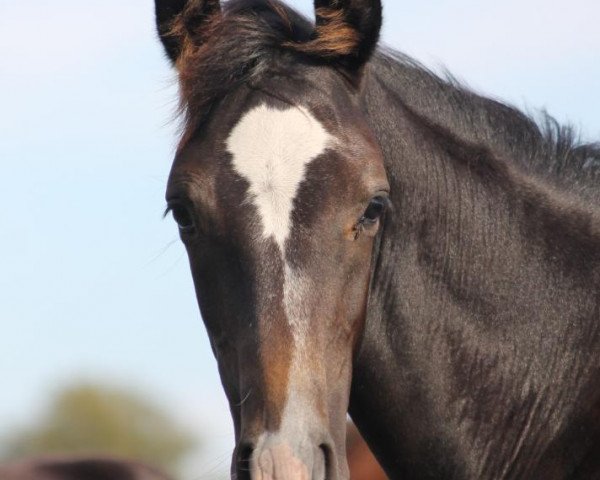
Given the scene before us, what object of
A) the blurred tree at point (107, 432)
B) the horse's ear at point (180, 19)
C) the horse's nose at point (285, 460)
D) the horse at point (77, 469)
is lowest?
the blurred tree at point (107, 432)

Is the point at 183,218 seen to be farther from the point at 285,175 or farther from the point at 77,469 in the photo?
the point at 77,469

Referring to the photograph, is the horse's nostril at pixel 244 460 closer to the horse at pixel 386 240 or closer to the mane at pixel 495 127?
the horse at pixel 386 240

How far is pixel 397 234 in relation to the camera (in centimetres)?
480

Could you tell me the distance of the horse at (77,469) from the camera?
10297 mm

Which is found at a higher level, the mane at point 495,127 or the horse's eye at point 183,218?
the mane at point 495,127

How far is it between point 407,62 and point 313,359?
1.43 metres

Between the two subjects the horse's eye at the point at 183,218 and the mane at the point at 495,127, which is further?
the mane at the point at 495,127

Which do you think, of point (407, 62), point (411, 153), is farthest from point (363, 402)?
point (407, 62)

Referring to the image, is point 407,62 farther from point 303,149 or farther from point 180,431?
point 180,431

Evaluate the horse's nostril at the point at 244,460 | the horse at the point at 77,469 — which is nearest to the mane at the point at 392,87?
the horse's nostril at the point at 244,460

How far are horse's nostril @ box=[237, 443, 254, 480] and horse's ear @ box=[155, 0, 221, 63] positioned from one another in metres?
1.64

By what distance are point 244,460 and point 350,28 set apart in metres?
1.66

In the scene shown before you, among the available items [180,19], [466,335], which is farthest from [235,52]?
[466,335]

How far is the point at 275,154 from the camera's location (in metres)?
4.49
